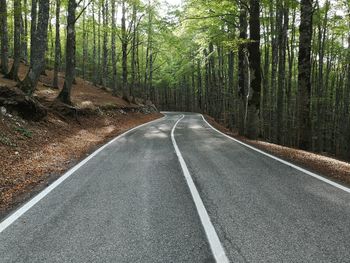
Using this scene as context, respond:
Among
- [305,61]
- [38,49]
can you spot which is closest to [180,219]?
[305,61]

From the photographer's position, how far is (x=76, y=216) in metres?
5.08

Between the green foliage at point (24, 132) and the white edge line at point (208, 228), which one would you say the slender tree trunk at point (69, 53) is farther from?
the white edge line at point (208, 228)

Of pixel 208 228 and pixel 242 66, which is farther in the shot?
pixel 242 66

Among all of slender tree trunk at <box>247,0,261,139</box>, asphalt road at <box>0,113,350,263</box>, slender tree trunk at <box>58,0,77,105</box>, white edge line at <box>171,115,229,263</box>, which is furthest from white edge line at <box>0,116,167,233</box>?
slender tree trunk at <box>58,0,77,105</box>

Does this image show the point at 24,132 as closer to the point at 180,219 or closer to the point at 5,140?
Answer: the point at 5,140

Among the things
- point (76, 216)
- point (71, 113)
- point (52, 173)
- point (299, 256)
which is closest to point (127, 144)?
point (52, 173)

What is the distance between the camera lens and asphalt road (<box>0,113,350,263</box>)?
3.84 m

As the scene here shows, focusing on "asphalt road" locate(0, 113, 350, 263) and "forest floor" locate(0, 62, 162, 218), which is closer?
"asphalt road" locate(0, 113, 350, 263)

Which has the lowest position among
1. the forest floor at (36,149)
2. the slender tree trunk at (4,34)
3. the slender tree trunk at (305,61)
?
the forest floor at (36,149)

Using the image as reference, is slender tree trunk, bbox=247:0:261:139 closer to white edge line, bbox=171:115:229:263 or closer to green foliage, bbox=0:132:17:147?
white edge line, bbox=171:115:229:263

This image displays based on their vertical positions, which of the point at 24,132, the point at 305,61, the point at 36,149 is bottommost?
the point at 36,149

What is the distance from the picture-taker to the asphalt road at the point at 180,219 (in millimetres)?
3838

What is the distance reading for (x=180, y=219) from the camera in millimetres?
4875

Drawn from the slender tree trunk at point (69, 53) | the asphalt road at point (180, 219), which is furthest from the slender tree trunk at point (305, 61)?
the slender tree trunk at point (69, 53)
